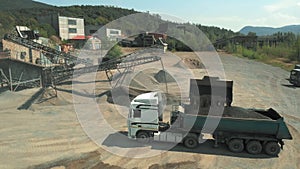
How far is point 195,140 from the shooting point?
14289mm

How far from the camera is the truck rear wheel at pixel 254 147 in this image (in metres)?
13.9

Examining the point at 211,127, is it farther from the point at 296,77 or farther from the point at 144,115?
the point at 296,77

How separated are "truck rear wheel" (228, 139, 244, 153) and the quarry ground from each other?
0.31 metres

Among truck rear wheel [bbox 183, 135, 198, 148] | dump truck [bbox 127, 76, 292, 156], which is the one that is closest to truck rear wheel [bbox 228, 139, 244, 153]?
dump truck [bbox 127, 76, 292, 156]

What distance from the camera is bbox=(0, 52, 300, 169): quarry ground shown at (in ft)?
42.4

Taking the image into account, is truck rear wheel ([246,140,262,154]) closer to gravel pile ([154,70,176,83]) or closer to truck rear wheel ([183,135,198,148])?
truck rear wheel ([183,135,198,148])

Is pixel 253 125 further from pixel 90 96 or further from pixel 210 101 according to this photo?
pixel 90 96

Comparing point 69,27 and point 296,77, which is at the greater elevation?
point 69,27

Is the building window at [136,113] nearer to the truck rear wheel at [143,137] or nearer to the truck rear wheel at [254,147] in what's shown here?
the truck rear wheel at [143,137]

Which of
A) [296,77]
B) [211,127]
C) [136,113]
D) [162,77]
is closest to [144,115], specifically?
[136,113]

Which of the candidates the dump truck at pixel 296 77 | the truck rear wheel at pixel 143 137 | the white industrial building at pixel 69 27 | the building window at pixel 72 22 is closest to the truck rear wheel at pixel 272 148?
the truck rear wheel at pixel 143 137

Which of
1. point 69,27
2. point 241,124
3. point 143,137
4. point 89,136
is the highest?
point 69,27

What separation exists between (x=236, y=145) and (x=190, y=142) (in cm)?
246

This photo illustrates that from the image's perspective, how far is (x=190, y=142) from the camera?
47.2ft
